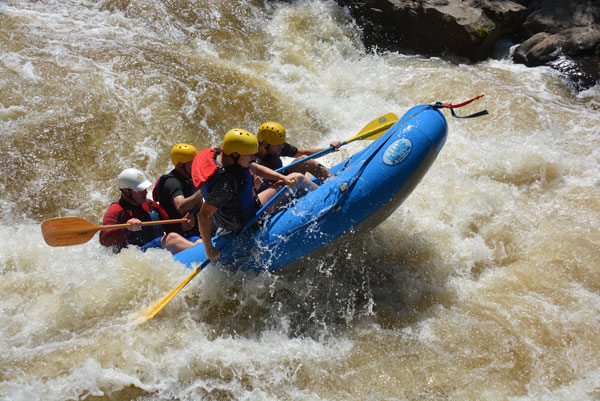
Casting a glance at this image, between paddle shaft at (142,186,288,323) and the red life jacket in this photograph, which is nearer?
the red life jacket

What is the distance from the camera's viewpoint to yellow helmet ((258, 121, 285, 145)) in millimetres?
3729

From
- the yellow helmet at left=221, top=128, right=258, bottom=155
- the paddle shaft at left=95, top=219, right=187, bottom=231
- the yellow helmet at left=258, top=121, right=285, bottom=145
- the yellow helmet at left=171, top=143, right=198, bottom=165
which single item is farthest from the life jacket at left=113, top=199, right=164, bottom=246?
the yellow helmet at left=221, top=128, right=258, bottom=155

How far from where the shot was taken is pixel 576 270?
3814 mm

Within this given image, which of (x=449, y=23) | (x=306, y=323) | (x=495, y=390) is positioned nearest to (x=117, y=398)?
(x=306, y=323)

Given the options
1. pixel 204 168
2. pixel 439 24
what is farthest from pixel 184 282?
pixel 439 24

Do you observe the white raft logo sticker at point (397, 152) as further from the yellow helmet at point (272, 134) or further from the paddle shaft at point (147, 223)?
the paddle shaft at point (147, 223)

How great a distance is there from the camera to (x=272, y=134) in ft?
12.3

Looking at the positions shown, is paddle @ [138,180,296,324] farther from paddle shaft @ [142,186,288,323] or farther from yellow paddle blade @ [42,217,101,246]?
yellow paddle blade @ [42,217,101,246]

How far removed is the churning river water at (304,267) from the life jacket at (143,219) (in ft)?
0.91

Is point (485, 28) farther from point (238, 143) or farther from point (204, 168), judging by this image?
point (204, 168)

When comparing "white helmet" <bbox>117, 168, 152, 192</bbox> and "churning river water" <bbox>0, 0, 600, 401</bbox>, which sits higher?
"white helmet" <bbox>117, 168, 152, 192</bbox>

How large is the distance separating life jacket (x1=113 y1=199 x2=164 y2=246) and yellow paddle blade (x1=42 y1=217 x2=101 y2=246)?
9.3 inches

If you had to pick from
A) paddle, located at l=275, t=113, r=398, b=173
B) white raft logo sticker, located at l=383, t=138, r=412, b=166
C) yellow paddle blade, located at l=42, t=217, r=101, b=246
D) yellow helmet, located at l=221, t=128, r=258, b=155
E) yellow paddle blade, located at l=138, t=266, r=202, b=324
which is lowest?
yellow paddle blade, located at l=138, t=266, r=202, b=324

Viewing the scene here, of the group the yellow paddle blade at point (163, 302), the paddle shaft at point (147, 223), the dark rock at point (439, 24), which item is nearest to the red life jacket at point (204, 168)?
the yellow paddle blade at point (163, 302)
